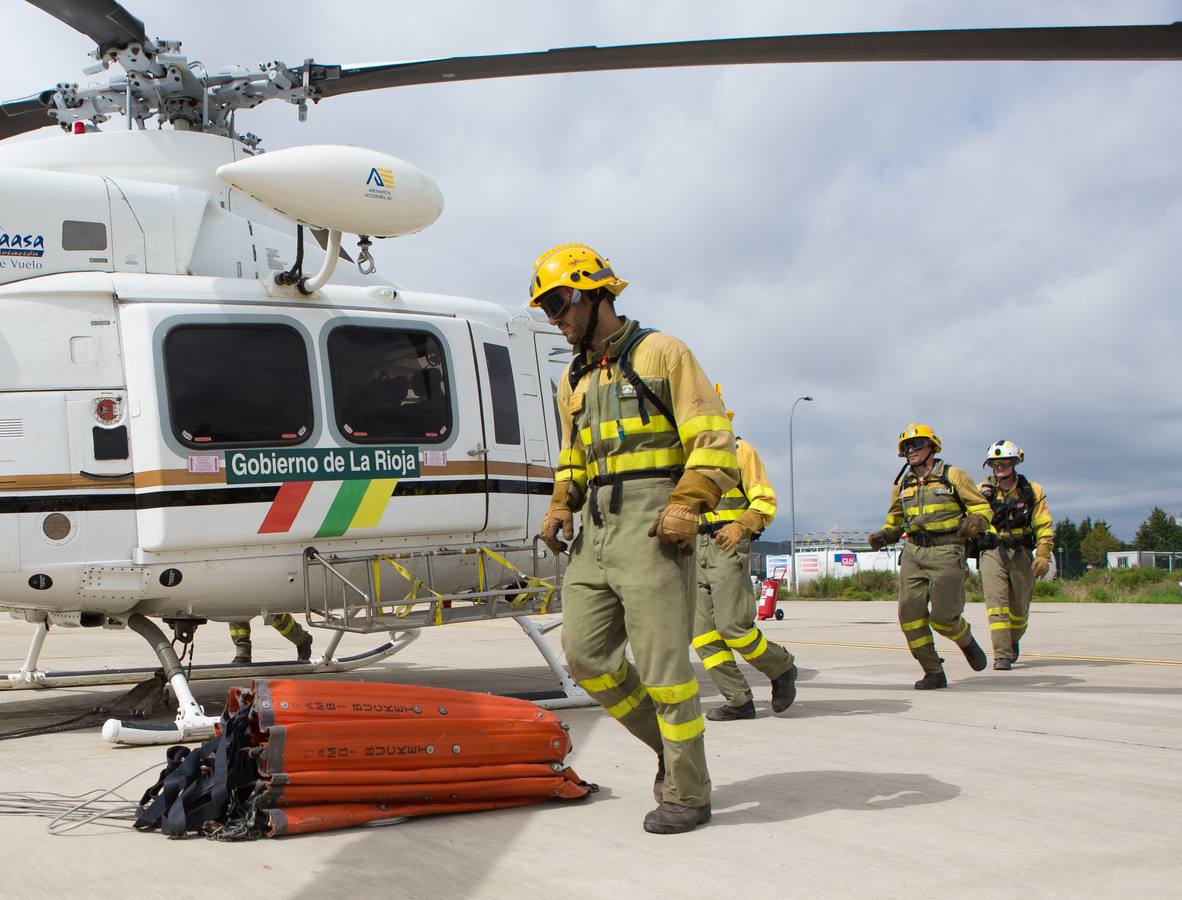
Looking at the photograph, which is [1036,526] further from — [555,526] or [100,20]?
[100,20]

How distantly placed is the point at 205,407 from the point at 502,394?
2090 millimetres

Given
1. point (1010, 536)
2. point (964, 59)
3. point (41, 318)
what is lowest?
point (1010, 536)

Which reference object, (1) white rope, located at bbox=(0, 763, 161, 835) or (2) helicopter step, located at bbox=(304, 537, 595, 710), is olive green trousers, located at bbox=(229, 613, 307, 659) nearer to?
(2) helicopter step, located at bbox=(304, 537, 595, 710)

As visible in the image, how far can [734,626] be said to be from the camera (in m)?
7.07

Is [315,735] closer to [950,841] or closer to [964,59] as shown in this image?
[950,841]

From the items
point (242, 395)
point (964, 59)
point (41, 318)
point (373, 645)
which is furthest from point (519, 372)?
point (373, 645)

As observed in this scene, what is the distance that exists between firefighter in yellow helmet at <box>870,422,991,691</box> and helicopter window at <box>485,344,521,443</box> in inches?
121

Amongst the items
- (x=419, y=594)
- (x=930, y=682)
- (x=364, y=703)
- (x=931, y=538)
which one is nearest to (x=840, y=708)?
(x=930, y=682)

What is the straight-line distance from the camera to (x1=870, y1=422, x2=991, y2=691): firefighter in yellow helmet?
851cm

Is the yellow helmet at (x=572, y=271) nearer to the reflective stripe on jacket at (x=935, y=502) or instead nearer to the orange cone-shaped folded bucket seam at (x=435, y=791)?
the orange cone-shaped folded bucket seam at (x=435, y=791)

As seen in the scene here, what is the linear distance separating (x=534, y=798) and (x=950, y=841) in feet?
5.45

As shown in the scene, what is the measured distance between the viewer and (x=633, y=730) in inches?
176

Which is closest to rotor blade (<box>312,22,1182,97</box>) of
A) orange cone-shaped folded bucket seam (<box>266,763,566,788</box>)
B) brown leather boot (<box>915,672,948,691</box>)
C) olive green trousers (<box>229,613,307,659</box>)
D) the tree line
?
orange cone-shaped folded bucket seam (<box>266,763,566,788</box>)

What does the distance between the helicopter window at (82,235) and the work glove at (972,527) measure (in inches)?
257
